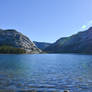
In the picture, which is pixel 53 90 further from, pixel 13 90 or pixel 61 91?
pixel 13 90

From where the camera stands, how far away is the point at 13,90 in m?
30.3

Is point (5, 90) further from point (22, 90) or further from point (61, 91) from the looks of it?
point (61, 91)

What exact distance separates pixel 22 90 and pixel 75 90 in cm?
1065

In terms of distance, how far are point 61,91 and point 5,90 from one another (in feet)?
36.2

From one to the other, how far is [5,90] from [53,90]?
9531 millimetres

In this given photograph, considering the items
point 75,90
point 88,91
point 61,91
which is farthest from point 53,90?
point 88,91

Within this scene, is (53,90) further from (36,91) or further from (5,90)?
(5,90)

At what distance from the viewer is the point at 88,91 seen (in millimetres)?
30234

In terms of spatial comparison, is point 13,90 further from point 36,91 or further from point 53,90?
point 53,90

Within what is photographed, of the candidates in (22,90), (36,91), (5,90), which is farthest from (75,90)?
(5,90)

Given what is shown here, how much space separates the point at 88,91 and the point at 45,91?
27.9 feet

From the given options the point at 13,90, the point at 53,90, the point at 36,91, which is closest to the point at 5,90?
the point at 13,90

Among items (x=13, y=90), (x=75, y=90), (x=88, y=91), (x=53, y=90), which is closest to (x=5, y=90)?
(x=13, y=90)

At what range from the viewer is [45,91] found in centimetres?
2997
